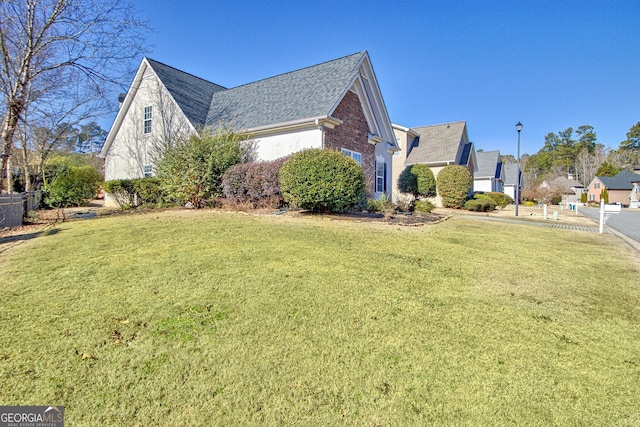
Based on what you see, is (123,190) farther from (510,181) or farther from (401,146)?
(510,181)

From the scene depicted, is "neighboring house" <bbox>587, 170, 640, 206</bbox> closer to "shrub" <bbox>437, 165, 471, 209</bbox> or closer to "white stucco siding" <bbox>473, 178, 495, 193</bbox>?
"white stucco siding" <bbox>473, 178, 495, 193</bbox>

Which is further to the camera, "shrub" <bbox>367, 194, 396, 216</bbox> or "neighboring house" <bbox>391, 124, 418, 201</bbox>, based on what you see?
"neighboring house" <bbox>391, 124, 418, 201</bbox>

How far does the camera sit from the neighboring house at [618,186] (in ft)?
159

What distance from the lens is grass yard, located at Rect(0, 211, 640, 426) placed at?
7.01ft

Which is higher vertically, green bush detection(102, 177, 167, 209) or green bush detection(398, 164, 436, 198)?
green bush detection(398, 164, 436, 198)

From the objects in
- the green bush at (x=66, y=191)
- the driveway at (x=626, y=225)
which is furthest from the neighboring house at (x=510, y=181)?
the green bush at (x=66, y=191)

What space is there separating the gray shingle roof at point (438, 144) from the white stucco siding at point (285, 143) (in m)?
15.6

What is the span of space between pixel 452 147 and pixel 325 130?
16698 millimetres

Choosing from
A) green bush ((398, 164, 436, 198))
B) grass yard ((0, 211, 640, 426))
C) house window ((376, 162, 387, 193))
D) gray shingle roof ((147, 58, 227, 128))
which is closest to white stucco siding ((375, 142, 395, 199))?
house window ((376, 162, 387, 193))

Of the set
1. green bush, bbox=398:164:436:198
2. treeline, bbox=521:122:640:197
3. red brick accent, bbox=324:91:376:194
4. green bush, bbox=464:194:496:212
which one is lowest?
green bush, bbox=464:194:496:212

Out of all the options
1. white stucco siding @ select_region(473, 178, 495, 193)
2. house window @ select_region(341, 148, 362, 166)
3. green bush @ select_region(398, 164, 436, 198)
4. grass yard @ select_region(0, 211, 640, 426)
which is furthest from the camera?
white stucco siding @ select_region(473, 178, 495, 193)

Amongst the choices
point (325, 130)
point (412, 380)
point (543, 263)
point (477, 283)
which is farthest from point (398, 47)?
point (412, 380)

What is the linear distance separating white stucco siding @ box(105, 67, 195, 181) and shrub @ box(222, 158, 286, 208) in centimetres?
546

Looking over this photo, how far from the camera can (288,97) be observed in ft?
50.5
